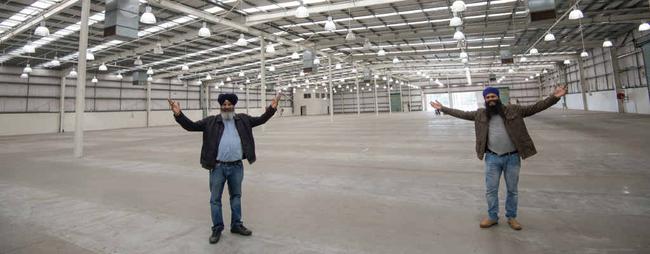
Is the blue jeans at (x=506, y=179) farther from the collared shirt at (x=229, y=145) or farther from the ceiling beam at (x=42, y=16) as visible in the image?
the ceiling beam at (x=42, y=16)

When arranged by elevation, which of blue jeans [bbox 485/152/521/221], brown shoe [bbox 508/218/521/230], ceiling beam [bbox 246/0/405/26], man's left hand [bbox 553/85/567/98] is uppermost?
ceiling beam [bbox 246/0/405/26]

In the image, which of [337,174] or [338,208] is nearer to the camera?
[338,208]

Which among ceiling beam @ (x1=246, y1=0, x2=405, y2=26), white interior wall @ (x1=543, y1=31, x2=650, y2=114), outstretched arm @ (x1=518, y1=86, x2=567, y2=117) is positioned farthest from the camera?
white interior wall @ (x1=543, y1=31, x2=650, y2=114)

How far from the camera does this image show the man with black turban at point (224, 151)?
3.26 metres

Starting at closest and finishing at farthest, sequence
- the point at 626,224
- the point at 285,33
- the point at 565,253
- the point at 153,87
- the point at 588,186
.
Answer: the point at 565,253, the point at 626,224, the point at 588,186, the point at 285,33, the point at 153,87

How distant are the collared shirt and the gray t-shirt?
2958mm

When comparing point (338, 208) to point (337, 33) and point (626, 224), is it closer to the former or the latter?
point (626, 224)

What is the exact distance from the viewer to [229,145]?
3277mm

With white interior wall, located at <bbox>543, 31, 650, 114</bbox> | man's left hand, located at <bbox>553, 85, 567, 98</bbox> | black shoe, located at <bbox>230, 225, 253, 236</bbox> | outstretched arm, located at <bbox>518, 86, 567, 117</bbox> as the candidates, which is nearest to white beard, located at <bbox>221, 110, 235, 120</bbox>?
black shoe, located at <bbox>230, 225, 253, 236</bbox>

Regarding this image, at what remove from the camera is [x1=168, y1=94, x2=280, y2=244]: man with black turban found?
3.26 meters

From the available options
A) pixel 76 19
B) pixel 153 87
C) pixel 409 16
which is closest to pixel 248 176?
pixel 409 16

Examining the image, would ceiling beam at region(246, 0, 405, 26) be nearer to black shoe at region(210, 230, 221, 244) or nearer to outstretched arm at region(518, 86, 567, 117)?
outstretched arm at region(518, 86, 567, 117)

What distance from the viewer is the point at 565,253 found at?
275cm

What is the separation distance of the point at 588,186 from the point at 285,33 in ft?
65.0
